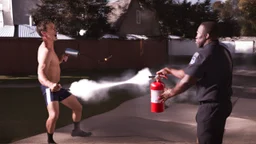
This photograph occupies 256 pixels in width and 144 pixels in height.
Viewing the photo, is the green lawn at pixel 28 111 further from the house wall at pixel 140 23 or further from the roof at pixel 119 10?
the house wall at pixel 140 23

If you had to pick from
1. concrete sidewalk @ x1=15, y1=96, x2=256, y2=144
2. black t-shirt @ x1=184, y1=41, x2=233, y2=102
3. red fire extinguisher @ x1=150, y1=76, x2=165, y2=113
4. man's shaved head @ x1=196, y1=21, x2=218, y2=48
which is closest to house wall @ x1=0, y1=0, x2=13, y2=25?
concrete sidewalk @ x1=15, y1=96, x2=256, y2=144

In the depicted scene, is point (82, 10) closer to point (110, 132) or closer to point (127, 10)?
point (127, 10)

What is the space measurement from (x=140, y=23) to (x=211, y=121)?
90.9 feet

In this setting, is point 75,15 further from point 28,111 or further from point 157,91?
point 157,91

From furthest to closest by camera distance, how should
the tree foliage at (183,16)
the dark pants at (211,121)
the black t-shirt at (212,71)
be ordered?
the tree foliage at (183,16) → the dark pants at (211,121) → the black t-shirt at (212,71)

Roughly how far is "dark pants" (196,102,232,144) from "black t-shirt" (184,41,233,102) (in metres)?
0.08

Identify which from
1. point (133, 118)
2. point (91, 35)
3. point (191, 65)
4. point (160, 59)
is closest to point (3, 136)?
point (133, 118)

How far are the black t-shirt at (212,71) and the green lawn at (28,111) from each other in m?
3.69

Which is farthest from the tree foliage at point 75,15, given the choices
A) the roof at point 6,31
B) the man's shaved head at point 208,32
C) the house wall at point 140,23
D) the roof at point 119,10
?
the man's shaved head at point 208,32

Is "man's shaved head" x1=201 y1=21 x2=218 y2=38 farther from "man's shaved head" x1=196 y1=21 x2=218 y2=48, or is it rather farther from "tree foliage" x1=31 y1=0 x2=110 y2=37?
"tree foliage" x1=31 y1=0 x2=110 y2=37

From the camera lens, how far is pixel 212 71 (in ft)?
8.93

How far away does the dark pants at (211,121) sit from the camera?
279 cm

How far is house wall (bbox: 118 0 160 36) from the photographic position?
2825 centimetres

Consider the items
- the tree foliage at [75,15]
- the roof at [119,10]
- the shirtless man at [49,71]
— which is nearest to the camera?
the shirtless man at [49,71]
